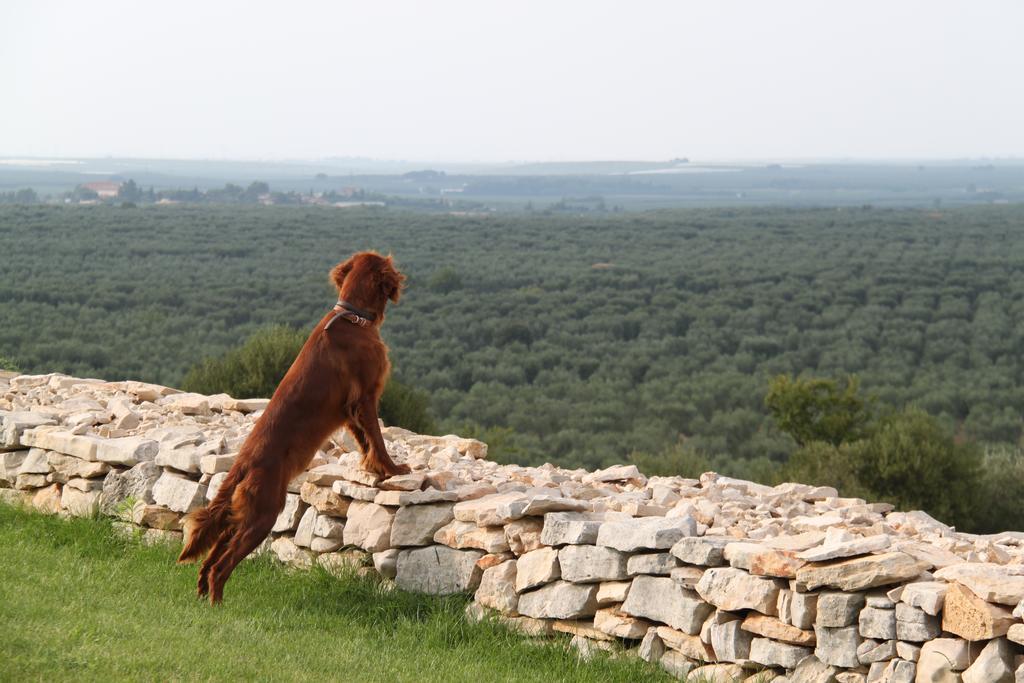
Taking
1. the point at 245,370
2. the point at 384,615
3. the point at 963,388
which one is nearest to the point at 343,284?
the point at 384,615

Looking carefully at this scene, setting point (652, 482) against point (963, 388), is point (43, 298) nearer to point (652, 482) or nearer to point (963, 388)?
point (963, 388)

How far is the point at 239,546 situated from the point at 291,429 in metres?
0.61

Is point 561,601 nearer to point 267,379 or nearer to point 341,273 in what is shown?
point 341,273

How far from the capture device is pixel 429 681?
16.1 ft

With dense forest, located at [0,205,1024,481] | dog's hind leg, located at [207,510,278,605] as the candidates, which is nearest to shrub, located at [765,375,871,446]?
dense forest, located at [0,205,1024,481]

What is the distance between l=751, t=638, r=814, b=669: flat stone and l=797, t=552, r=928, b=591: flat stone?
27 cm

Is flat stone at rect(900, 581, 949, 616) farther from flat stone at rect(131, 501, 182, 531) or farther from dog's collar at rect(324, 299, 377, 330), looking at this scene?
flat stone at rect(131, 501, 182, 531)

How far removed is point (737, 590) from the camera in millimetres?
5023

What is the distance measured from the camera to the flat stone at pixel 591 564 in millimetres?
5449

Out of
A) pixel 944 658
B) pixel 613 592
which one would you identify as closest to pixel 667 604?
pixel 613 592

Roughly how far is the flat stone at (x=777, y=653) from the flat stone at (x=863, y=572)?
27 cm

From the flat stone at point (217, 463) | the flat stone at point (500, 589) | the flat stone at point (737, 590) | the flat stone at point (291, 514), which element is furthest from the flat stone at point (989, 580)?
the flat stone at point (217, 463)

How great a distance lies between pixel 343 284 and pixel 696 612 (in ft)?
8.13

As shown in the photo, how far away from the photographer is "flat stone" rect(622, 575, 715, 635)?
518 cm
